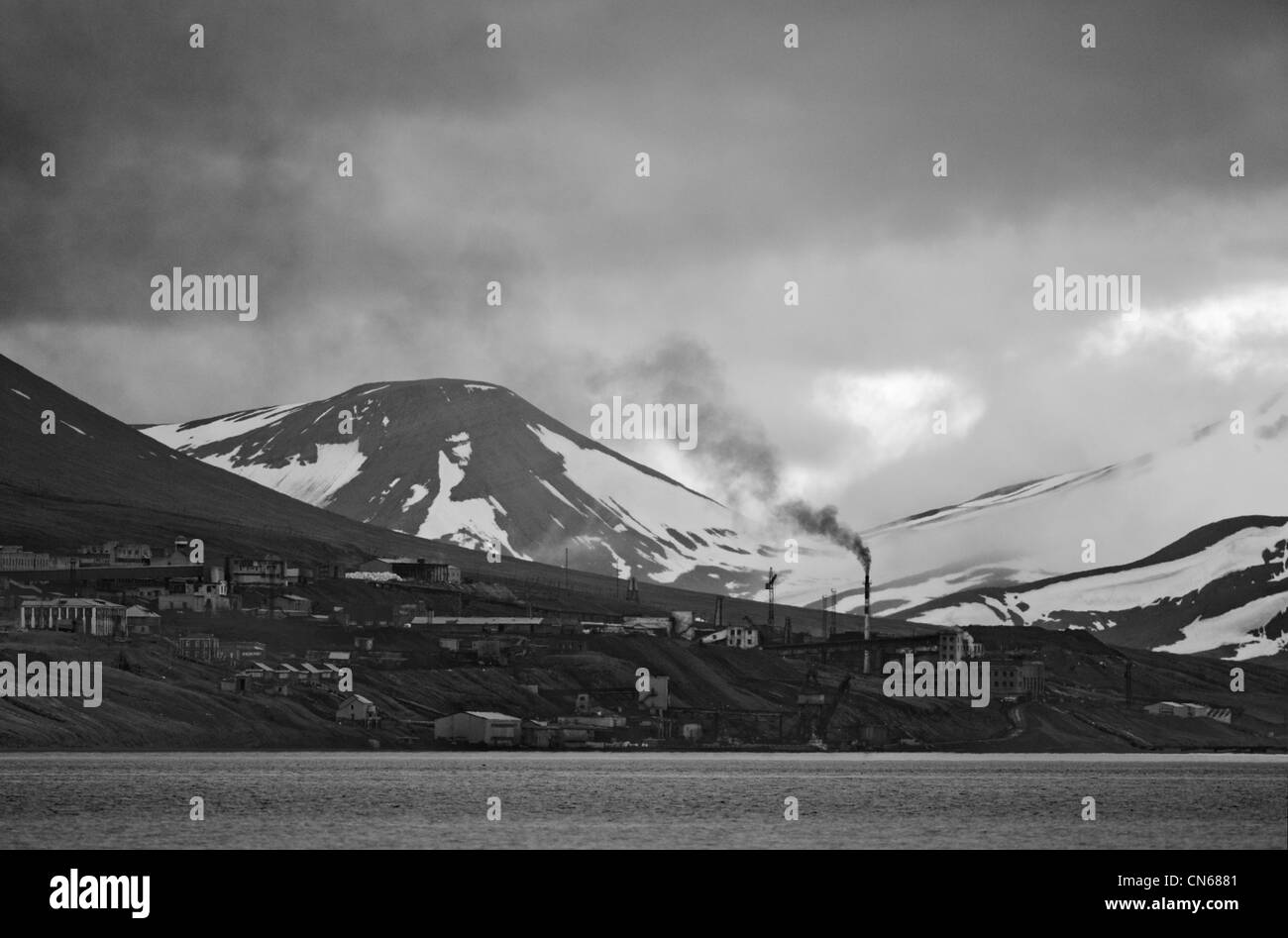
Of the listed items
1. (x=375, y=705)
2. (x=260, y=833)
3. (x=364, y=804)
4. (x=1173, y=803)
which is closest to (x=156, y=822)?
(x=260, y=833)

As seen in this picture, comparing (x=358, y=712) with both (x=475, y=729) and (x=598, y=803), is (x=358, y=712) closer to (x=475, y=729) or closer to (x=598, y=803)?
(x=475, y=729)

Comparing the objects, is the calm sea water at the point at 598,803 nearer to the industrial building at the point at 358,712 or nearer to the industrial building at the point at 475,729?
the industrial building at the point at 475,729

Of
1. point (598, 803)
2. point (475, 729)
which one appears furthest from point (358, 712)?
point (598, 803)

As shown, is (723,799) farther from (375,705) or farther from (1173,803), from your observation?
(375,705)

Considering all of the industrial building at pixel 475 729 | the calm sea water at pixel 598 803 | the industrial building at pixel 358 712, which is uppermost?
the industrial building at pixel 358 712

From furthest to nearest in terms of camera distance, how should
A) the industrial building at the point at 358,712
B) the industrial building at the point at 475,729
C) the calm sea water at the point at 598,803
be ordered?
the industrial building at the point at 358,712 < the industrial building at the point at 475,729 < the calm sea water at the point at 598,803

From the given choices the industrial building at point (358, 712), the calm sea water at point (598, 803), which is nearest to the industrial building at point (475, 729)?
the calm sea water at point (598, 803)
